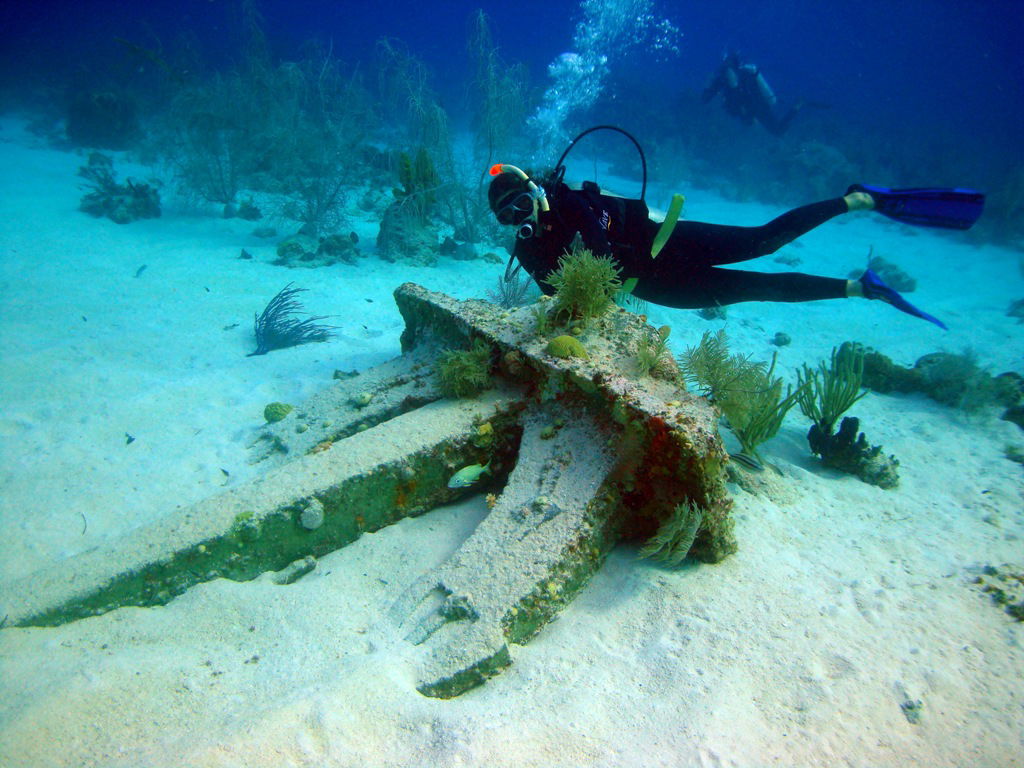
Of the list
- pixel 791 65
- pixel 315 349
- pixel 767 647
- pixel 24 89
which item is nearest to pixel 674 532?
pixel 767 647

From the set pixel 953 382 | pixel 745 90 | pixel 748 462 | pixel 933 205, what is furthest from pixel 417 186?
pixel 745 90

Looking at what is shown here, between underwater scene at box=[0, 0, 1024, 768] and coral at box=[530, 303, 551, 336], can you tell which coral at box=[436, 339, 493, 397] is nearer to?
underwater scene at box=[0, 0, 1024, 768]

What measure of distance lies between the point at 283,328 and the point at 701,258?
19.1 feet

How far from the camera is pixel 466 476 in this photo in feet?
11.4

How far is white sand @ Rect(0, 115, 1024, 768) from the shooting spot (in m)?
2.01

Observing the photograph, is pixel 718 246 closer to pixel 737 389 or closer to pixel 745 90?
pixel 737 389

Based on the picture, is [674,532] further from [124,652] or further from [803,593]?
[124,652]

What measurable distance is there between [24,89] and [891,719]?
3484 centimetres

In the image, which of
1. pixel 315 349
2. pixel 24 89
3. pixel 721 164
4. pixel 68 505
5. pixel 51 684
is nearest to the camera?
pixel 51 684

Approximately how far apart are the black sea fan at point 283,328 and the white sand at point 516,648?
0.57 metres

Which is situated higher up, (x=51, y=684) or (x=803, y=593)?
(x=803, y=593)

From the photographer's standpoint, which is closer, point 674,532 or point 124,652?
point 124,652

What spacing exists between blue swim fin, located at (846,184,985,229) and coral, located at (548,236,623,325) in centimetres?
400

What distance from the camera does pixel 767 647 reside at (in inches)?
98.0
